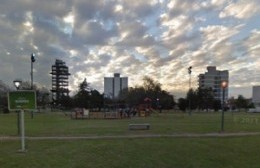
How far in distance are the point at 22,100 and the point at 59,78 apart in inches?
7106

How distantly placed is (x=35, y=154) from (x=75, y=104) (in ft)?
450

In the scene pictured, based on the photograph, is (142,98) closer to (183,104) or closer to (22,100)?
(183,104)

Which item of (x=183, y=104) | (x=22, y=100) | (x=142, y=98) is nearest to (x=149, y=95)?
(x=142, y=98)

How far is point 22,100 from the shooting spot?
1769cm

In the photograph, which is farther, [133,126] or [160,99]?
[160,99]

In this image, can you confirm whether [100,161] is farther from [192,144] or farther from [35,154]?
[192,144]

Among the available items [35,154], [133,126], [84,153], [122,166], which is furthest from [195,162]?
[133,126]

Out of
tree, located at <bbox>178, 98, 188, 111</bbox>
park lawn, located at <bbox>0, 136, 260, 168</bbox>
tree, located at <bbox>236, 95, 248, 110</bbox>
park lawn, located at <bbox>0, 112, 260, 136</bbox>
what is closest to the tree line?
tree, located at <bbox>178, 98, 188, 111</bbox>

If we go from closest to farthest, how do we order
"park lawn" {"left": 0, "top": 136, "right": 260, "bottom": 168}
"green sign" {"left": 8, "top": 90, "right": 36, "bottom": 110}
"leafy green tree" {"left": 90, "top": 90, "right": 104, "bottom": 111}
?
1. "park lawn" {"left": 0, "top": 136, "right": 260, "bottom": 168}
2. "green sign" {"left": 8, "top": 90, "right": 36, "bottom": 110}
3. "leafy green tree" {"left": 90, "top": 90, "right": 104, "bottom": 111}

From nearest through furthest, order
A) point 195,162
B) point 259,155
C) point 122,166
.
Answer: point 122,166
point 195,162
point 259,155

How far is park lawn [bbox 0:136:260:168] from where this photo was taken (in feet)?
44.1

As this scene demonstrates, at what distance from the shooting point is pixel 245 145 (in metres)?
19.9

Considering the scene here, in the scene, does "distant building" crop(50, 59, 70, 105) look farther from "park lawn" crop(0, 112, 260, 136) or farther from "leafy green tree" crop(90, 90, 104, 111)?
"park lawn" crop(0, 112, 260, 136)

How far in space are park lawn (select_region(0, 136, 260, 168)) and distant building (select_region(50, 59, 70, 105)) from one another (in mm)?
176989
